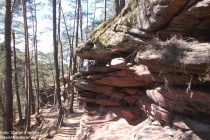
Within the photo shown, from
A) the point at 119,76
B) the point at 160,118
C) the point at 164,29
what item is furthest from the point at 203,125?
the point at 119,76

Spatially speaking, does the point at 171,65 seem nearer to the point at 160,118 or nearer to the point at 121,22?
the point at 160,118

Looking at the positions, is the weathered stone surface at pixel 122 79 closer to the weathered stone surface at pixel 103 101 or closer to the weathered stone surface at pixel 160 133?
the weathered stone surface at pixel 103 101

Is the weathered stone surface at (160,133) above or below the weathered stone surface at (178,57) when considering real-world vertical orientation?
below

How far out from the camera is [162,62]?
623 centimetres

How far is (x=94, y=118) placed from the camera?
11.5 metres

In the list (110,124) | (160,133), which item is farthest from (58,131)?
(160,133)

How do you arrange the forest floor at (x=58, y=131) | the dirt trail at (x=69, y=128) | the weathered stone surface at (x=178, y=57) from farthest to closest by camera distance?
the forest floor at (x=58, y=131) < the dirt trail at (x=69, y=128) < the weathered stone surface at (x=178, y=57)

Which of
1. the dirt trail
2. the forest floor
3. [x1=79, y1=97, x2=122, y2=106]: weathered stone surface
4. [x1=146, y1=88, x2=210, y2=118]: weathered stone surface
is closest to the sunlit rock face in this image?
[x1=146, y1=88, x2=210, y2=118]: weathered stone surface

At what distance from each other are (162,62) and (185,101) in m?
1.02

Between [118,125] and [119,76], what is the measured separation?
1.82 meters

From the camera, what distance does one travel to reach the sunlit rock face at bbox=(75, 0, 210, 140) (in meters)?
5.97

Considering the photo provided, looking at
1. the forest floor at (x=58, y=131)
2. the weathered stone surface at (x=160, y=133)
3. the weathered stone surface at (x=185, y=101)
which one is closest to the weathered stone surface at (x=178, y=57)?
the weathered stone surface at (x=185, y=101)

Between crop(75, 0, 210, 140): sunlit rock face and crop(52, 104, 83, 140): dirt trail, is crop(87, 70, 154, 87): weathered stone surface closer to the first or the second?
crop(75, 0, 210, 140): sunlit rock face

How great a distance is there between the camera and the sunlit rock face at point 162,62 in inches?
235
